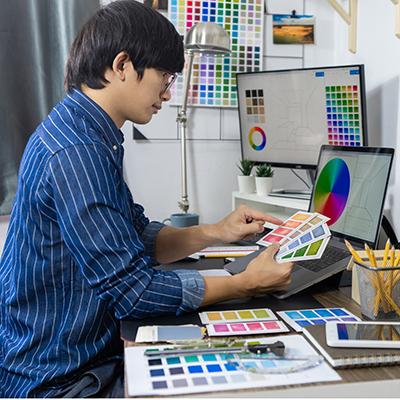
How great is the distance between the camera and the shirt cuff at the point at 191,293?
81cm

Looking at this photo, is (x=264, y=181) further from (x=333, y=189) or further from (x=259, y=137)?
(x=333, y=189)

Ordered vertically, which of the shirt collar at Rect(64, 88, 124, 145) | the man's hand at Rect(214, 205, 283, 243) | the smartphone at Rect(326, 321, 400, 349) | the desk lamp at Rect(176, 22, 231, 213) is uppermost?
the desk lamp at Rect(176, 22, 231, 213)

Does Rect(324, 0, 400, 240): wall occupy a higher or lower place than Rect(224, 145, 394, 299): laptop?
higher

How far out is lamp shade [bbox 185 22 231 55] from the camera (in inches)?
65.6

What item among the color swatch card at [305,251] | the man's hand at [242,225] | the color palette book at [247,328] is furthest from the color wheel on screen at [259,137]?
the color palette book at [247,328]

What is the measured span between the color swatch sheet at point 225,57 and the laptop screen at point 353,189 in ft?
2.72

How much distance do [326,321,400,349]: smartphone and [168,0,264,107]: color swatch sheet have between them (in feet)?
4.86

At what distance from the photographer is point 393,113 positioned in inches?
57.4

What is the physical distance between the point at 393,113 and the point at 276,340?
1070 mm

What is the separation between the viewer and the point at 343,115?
1.59 m

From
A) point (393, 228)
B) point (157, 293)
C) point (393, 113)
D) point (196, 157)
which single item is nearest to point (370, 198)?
point (393, 228)

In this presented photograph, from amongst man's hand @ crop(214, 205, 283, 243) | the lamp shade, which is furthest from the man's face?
the lamp shade

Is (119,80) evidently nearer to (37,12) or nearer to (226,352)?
(226,352)

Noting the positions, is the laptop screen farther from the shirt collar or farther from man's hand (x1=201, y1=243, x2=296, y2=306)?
the shirt collar
